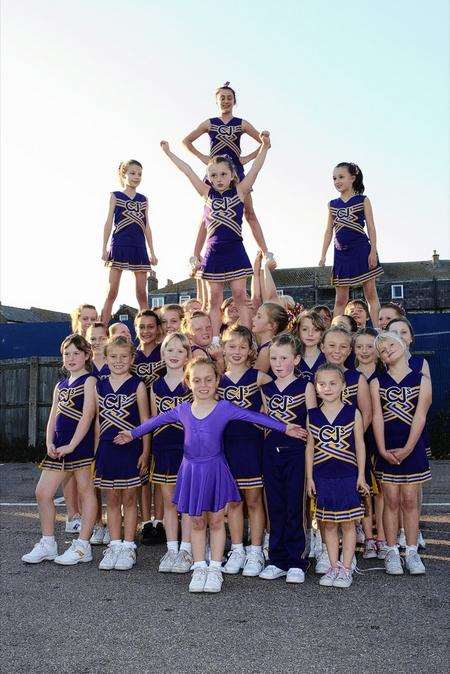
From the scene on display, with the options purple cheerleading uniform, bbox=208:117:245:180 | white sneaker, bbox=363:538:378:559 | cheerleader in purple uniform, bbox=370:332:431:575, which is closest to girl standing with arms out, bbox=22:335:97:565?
white sneaker, bbox=363:538:378:559

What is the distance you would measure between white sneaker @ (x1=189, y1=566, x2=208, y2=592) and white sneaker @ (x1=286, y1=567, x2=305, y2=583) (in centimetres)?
57

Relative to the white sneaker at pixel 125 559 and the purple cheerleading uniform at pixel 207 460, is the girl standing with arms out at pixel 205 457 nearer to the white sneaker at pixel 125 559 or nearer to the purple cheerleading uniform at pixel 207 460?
the purple cheerleading uniform at pixel 207 460

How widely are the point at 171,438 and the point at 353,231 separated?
12.5 feet

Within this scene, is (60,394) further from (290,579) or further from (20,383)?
(20,383)

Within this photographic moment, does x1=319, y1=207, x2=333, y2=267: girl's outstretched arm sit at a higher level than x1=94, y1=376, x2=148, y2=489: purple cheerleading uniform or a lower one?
higher

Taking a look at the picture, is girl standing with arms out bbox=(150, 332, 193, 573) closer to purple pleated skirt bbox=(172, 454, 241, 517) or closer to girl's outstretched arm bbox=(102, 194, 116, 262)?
purple pleated skirt bbox=(172, 454, 241, 517)

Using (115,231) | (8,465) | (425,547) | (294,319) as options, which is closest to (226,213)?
(294,319)

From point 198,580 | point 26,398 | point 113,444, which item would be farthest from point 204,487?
point 26,398

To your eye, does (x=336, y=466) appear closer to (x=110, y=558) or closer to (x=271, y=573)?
(x=271, y=573)

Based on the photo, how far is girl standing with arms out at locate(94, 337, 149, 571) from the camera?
5250 mm

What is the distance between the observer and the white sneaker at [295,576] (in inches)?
184

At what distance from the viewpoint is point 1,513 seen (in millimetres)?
7402

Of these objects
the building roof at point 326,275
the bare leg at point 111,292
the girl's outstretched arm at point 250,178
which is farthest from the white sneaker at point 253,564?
the building roof at point 326,275

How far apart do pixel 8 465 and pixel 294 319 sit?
7.54 meters
